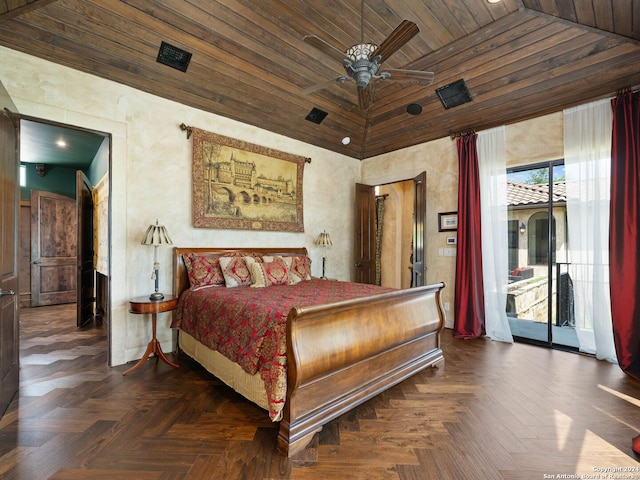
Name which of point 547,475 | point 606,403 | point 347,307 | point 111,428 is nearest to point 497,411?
point 547,475

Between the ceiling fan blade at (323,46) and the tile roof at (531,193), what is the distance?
317 centimetres

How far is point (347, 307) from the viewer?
7.29 feet

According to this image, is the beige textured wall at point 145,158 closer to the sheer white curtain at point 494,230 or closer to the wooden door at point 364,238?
the sheer white curtain at point 494,230

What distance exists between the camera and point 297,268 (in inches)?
168

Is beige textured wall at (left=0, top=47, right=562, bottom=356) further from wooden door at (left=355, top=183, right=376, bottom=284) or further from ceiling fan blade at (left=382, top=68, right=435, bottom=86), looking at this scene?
ceiling fan blade at (left=382, top=68, right=435, bottom=86)

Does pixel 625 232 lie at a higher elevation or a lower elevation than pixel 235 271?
higher

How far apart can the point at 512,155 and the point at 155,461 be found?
15.7ft

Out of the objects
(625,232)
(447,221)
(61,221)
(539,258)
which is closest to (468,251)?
(447,221)

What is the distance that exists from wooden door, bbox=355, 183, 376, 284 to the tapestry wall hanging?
3.62ft

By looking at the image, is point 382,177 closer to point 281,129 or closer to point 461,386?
point 281,129

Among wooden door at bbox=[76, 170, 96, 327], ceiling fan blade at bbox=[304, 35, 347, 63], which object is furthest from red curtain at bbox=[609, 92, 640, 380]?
wooden door at bbox=[76, 170, 96, 327]

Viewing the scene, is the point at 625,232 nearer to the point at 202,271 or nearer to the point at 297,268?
the point at 297,268

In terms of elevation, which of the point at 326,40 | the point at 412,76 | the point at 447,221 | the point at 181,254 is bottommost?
the point at 181,254

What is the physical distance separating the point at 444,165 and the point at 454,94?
3.45 ft
